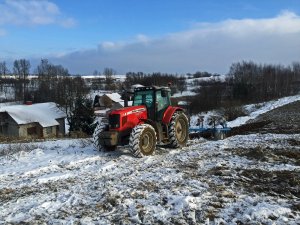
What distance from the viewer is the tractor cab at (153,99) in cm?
1379

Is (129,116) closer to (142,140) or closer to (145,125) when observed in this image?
(145,125)

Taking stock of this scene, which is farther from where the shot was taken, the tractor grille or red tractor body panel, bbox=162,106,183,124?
red tractor body panel, bbox=162,106,183,124

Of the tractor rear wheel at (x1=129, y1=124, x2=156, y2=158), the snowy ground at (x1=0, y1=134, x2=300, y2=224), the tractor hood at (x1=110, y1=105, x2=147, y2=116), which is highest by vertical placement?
the tractor hood at (x1=110, y1=105, x2=147, y2=116)

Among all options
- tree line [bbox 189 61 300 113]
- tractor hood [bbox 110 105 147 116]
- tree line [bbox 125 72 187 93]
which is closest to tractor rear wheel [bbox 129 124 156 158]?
tractor hood [bbox 110 105 147 116]

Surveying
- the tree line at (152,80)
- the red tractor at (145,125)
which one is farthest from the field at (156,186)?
the tree line at (152,80)

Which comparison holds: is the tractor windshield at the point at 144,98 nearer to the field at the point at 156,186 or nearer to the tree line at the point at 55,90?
the field at the point at 156,186

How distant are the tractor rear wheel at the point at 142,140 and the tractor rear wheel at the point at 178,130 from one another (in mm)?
1081

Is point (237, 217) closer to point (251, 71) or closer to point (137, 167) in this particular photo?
point (137, 167)

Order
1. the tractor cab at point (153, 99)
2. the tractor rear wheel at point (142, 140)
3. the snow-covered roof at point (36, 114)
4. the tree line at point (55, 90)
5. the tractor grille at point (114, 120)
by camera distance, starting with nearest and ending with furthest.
Result: the tractor rear wheel at point (142, 140) → the tractor grille at point (114, 120) → the tractor cab at point (153, 99) → the tree line at point (55, 90) → the snow-covered roof at point (36, 114)

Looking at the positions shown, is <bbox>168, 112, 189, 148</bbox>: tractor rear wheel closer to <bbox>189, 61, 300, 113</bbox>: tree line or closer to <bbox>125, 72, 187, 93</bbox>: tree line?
<bbox>189, 61, 300, 113</bbox>: tree line

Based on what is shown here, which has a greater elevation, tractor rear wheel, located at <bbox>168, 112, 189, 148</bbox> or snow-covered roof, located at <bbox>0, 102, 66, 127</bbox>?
tractor rear wheel, located at <bbox>168, 112, 189, 148</bbox>

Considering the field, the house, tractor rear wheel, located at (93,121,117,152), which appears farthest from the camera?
the house

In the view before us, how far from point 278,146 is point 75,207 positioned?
845 centimetres

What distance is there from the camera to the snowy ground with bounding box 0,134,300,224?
700cm
